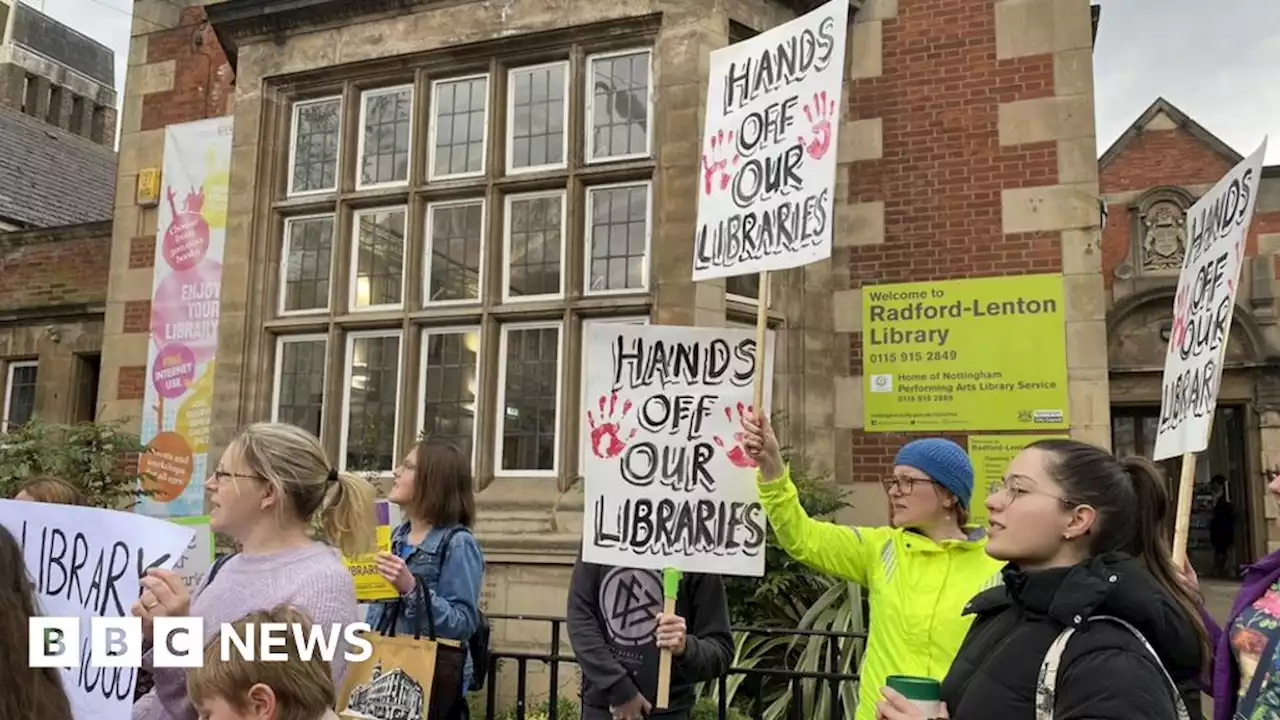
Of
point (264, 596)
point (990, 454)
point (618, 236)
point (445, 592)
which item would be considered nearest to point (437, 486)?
point (445, 592)

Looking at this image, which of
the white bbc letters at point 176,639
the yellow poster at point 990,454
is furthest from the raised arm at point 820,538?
the yellow poster at point 990,454

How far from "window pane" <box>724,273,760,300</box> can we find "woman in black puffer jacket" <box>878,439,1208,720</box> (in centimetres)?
499

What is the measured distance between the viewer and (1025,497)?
6.73 feet

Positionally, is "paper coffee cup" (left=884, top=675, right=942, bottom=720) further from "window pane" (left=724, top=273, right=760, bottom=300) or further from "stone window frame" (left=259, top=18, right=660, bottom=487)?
"window pane" (left=724, top=273, right=760, bottom=300)

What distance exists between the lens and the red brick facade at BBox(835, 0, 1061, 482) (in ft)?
23.2

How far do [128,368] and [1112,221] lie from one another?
51.4 feet

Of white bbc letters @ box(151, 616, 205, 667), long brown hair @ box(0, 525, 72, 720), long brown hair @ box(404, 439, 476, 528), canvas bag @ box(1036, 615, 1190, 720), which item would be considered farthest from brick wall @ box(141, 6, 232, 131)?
canvas bag @ box(1036, 615, 1190, 720)

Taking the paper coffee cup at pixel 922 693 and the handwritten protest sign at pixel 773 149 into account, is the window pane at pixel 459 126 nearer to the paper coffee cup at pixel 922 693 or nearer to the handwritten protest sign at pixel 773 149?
the handwritten protest sign at pixel 773 149

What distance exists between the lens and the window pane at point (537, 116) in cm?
729

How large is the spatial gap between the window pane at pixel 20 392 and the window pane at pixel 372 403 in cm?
556

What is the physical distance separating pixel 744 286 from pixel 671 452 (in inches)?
153

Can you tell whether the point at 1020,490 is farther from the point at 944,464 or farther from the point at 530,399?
the point at 530,399

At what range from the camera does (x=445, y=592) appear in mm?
3322

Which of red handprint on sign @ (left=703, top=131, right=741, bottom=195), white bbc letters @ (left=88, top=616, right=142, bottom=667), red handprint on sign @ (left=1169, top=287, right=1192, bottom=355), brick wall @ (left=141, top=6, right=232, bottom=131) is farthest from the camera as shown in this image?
brick wall @ (left=141, top=6, right=232, bottom=131)
